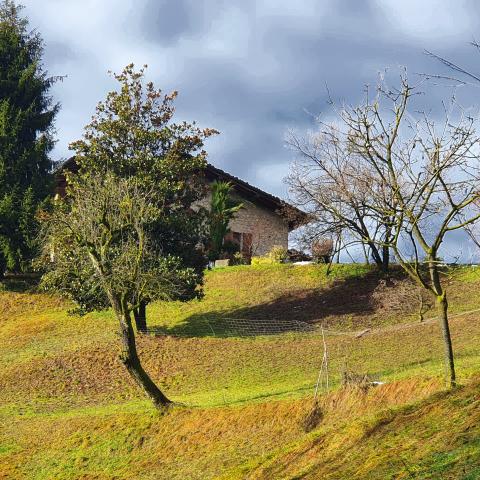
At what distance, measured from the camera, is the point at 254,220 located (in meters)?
49.2

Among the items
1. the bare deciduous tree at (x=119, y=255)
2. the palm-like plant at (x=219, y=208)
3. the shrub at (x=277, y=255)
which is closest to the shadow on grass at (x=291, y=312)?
the bare deciduous tree at (x=119, y=255)

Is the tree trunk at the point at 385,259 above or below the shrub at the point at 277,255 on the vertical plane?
below

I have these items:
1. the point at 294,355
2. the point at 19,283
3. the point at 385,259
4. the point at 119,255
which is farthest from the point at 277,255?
the point at 294,355

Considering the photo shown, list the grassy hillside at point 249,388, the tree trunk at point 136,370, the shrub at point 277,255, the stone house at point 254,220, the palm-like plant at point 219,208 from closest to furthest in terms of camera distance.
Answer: the grassy hillside at point 249,388, the tree trunk at point 136,370, the palm-like plant at point 219,208, the shrub at point 277,255, the stone house at point 254,220

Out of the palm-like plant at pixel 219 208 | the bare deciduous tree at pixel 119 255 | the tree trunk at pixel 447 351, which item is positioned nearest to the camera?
the tree trunk at pixel 447 351

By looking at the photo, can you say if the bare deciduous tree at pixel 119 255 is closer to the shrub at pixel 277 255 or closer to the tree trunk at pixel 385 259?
the tree trunk at pixel 385 259

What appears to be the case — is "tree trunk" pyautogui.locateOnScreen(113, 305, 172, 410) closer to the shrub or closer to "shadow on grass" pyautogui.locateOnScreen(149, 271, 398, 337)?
"shadow on grass" pyautogui.locateOnScreen(149, 271, 398, 337)

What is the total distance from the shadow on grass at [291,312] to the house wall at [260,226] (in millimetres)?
11794

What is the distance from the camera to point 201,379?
25.5m

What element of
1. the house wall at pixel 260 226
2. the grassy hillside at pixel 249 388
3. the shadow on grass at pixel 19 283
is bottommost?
the grassy hillside at pixel 249 388

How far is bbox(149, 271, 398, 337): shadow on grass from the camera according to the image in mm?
31594

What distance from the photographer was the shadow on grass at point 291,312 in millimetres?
31594

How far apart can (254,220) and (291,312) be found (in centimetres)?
1576

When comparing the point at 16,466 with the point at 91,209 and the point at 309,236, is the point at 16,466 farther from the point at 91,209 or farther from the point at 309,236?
the point at 309,236
